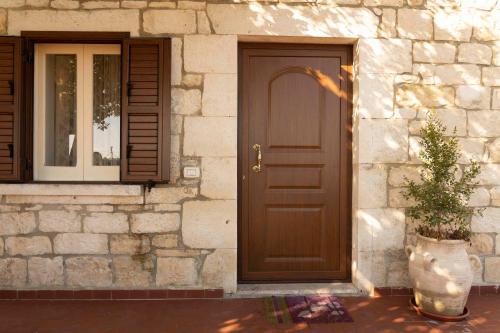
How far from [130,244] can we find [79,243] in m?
0.45

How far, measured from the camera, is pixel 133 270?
387 centimetres

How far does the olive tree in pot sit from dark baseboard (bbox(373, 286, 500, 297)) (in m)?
0.39

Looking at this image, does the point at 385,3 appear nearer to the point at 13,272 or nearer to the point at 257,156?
the point at 257,156

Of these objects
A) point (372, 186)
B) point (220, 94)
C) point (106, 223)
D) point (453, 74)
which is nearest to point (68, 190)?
point (106, 223)

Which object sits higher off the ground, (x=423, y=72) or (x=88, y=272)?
(x=423, y=72)

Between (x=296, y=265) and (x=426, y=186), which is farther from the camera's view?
(x=296, y=265)

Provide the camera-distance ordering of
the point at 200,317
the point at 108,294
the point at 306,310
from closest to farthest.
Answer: the point at 200,317 < the point at 306,310 < the point at 108,294

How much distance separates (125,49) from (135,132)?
74 cm

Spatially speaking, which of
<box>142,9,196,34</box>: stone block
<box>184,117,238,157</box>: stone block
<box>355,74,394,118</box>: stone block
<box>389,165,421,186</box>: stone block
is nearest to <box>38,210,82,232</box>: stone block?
<box>184,117,238,157</box>: stone block

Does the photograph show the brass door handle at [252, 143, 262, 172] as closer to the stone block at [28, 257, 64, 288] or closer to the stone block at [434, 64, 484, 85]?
the stone block at [434, 64, 484, 85]

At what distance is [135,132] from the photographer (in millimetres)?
3801

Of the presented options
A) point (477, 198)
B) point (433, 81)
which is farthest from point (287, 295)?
point (433, 81)

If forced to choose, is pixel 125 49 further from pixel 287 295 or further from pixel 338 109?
pixel 287 295

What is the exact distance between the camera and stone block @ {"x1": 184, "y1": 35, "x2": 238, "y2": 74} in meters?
3.88
